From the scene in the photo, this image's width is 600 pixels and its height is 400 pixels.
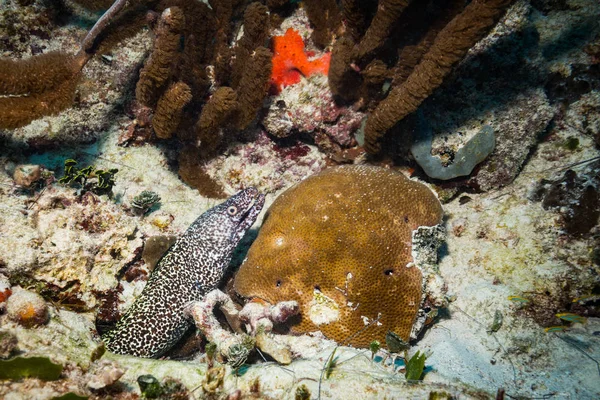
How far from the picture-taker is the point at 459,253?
13.8 feet

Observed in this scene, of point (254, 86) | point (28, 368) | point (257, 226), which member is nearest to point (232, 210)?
point (257, 226)

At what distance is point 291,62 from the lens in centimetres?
521

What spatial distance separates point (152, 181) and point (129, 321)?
220 cm

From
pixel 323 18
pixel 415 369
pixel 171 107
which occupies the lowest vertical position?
pixel 415 369

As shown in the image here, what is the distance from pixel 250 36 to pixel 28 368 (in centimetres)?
467

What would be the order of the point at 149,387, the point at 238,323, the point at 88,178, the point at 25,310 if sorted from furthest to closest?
the point at 88,178 < the point at 238,323 < the point at 25,310 < the point at 149,387

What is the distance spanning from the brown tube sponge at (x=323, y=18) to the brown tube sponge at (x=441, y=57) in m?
1.68

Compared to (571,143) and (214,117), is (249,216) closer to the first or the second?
(214,117)

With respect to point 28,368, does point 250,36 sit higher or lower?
higher

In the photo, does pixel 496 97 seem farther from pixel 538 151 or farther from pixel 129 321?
pixel 129 321

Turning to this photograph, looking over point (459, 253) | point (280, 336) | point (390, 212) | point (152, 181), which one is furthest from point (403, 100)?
point (152, 181)

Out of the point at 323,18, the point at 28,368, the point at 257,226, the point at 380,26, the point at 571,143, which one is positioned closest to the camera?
the point at 28,368

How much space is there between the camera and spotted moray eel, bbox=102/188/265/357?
144 inches

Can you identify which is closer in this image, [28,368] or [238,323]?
[28,368]
